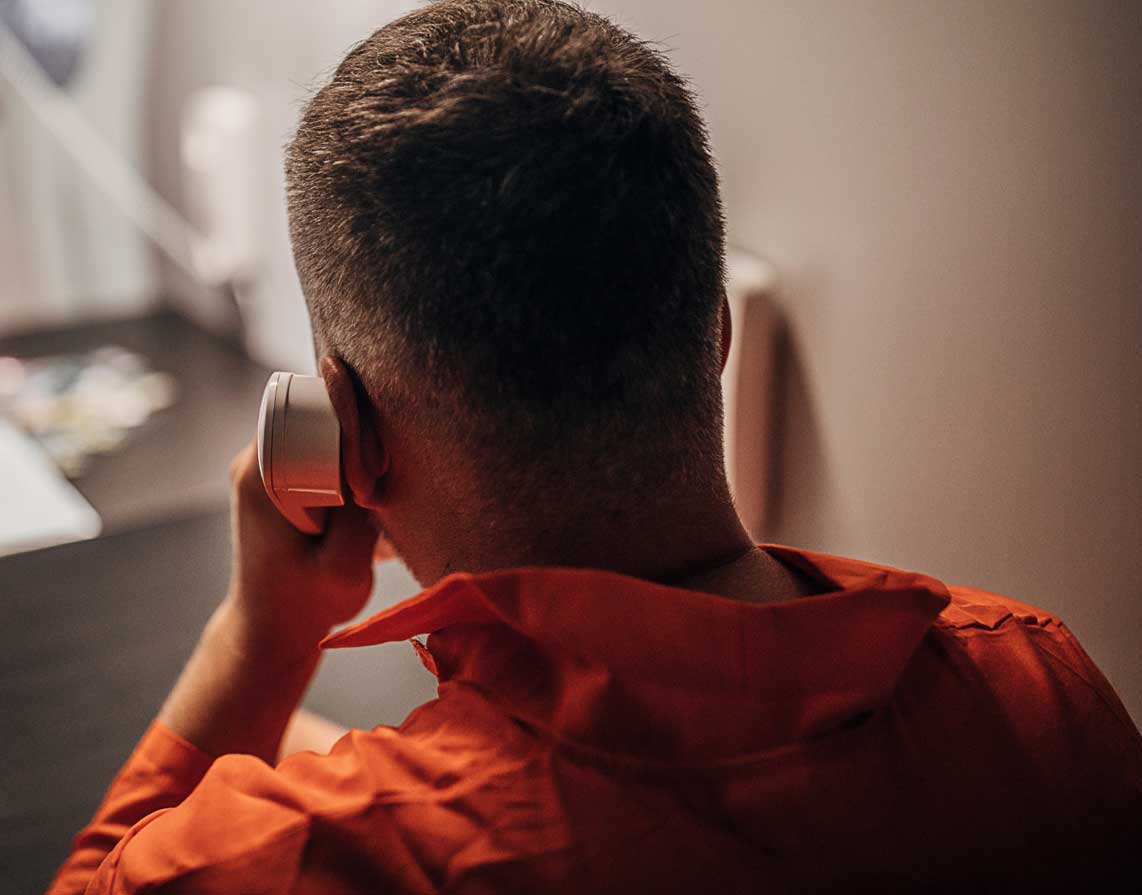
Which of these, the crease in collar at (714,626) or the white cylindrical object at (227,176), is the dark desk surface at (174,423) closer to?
the white cylindrical object at (227,176)

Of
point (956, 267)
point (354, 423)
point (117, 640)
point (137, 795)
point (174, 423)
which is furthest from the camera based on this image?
point (174, 423)

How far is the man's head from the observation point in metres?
0.59

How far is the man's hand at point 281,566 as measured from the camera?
35.9 inches

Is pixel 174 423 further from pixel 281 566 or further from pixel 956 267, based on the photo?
pixel 956 267

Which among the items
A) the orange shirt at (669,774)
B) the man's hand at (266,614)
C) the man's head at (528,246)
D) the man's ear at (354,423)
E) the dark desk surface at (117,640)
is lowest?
the dark desk surface at (117,640)

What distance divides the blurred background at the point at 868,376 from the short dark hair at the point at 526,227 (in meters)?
0.17

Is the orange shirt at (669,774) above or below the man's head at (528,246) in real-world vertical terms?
below

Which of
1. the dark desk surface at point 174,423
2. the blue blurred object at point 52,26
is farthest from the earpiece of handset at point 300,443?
the blue blurred object at point 52,26

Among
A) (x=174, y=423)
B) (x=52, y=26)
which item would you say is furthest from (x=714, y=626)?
(x=52, y=26)

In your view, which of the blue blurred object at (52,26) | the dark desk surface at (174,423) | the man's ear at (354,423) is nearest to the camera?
the man's ear at (354,423)

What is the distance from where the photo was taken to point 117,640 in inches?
51.6

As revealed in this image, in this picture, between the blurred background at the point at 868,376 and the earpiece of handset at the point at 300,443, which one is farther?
the blurred background at the point at 868,376

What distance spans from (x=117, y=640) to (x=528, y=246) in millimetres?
924

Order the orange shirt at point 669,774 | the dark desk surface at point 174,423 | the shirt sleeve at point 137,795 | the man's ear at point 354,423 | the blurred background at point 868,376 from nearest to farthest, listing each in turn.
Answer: the orange shirt at point 669,774, the man's ear at point 354,423, the shirt sleeve at point 137,795, the blurred background at point 868,376, the dark desk surface at point 174,423
